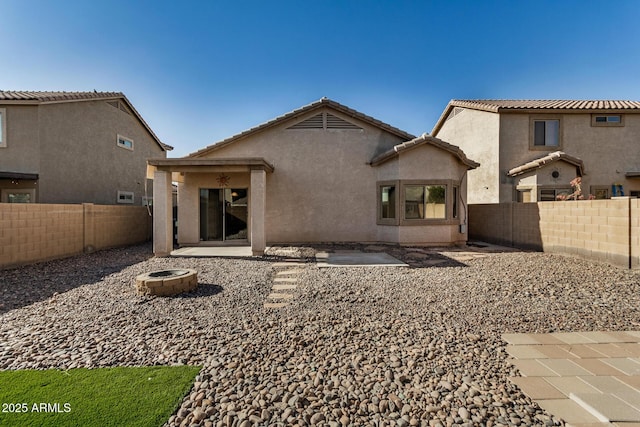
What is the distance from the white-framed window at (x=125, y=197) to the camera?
18.1m

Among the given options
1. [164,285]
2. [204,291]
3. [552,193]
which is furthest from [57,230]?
[552,193]

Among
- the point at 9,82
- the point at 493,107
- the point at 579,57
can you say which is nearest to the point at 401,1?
the point at 493,107

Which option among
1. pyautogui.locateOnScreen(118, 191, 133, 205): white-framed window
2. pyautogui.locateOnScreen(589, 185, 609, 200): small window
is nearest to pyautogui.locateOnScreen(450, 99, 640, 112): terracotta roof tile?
pyautogui.locateOnScreen(589, 185, 609, 200): small window

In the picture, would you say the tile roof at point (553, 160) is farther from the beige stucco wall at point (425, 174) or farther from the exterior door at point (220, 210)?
the exterior door at point (220, 210)

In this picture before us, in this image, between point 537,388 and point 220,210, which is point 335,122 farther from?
point 537,388

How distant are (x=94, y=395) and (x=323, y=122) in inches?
497

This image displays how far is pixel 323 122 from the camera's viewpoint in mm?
13500

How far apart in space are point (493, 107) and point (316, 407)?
19027mm

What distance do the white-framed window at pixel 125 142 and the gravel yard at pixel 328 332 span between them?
12830 mm

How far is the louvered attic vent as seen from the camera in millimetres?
13484

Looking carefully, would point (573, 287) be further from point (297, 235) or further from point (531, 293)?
point (297, 235)

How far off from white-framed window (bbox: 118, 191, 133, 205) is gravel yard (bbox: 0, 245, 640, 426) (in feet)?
37.6

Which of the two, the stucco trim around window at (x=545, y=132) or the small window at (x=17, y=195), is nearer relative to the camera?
the small window at (x=17, y=195)

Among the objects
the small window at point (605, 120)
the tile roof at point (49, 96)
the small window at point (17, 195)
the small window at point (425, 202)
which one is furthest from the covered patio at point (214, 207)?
the small window at point (605, 120)
